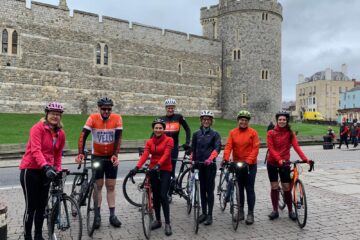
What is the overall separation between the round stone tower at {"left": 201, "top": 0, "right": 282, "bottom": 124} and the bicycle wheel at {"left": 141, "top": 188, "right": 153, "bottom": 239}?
115 feet

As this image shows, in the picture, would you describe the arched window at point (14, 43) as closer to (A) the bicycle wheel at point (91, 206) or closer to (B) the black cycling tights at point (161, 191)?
(A) the bicycle wheel at point (91, 206)

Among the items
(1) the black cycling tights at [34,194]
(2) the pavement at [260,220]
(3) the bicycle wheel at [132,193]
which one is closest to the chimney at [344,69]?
(2) the pavement at [260,220]

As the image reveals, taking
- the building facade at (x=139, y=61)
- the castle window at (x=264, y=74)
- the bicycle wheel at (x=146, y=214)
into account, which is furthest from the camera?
the castle window at (x=264, y=74)

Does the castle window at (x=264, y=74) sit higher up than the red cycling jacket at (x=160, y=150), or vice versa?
the castle window at (x=264, y=74)

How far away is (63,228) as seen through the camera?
5.00 meters

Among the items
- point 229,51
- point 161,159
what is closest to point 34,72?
point 229,51

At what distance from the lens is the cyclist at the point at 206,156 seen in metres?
6.27

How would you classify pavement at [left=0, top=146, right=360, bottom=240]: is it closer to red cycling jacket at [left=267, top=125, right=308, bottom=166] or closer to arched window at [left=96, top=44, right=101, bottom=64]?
red cycling jacket at [left=267, top=125, right=308, bottom=166]

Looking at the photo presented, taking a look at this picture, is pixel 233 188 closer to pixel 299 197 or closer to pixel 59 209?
pixel 299 197

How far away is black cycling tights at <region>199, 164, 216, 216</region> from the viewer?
6270 mm

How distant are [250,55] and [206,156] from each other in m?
34.6

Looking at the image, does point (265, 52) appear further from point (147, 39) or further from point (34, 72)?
point (34, 72)

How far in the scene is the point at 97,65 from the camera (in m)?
32.4

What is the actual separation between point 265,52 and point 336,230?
35.9 metres
